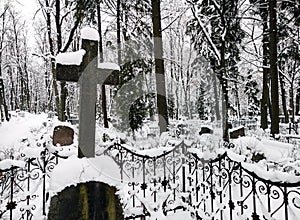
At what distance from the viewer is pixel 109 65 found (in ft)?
14.2

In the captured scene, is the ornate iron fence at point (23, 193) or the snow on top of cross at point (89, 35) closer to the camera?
the ornate iron fence at point (23, 193)

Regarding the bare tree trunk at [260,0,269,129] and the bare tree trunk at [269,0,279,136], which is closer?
the bare tree trunk at [269,0,279,136]

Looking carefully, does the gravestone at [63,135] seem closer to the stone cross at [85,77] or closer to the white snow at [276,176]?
the stone cross at [85,77]

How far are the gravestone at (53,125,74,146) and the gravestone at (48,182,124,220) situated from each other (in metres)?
8.87

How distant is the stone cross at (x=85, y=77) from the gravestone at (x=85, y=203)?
21.9 inches

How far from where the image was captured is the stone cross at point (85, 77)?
12.7 ft

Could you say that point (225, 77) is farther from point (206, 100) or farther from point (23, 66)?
point (23, 66)

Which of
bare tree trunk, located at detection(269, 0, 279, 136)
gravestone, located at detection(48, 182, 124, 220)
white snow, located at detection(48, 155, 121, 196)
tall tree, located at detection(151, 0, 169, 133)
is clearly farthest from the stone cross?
bare tree trunk, located at detection(269, 0, 279, 136)

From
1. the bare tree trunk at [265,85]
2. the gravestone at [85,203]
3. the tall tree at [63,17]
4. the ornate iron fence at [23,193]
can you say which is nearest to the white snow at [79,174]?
the gravestone at [85,203]

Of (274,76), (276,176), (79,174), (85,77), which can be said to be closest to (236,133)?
(274,76)

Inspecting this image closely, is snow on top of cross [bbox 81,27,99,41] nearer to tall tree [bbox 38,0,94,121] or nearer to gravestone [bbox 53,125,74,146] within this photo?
tall tree [bbox 38,0,94,121]

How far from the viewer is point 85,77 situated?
3928 mm

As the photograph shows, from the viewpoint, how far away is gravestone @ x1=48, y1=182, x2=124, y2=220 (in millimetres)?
3352

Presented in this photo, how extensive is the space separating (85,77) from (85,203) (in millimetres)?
1660
